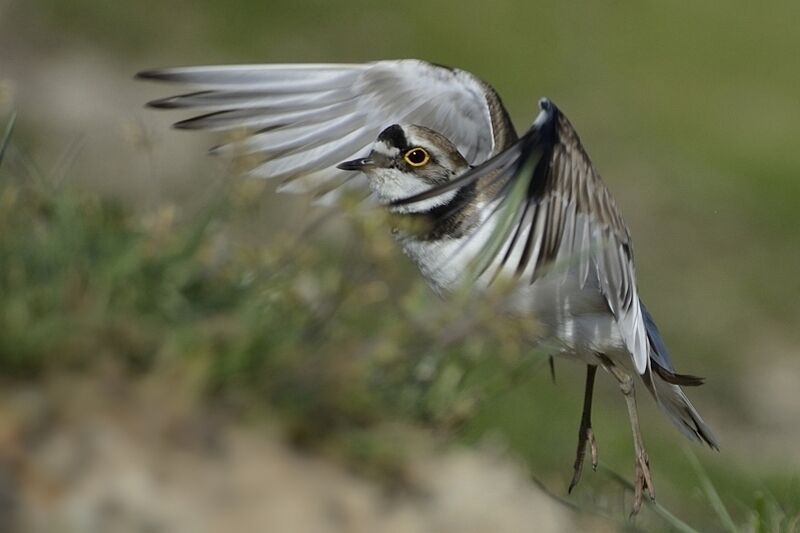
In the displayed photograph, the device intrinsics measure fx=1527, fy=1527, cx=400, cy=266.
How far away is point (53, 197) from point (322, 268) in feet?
2.57

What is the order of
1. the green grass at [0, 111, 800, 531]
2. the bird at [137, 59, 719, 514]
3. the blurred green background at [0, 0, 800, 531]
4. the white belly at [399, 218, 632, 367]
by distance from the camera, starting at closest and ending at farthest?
the green grass at [0, 111, 800, 531]
the blurred green background at [0, 0, 800, 531]
the bird at [137, 59, 719, 514]
the white belly at [399, 218, 632, 367]

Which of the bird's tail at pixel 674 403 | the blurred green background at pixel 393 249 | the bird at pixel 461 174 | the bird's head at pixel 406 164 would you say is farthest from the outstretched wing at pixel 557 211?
the bird's tail at pixel 674 403

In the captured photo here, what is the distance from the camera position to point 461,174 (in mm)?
6191

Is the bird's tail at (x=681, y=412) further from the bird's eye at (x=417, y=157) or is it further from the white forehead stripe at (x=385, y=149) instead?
the white forehead stripe at (x=385, y=149)

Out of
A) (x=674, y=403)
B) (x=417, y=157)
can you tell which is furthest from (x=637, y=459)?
(x=417, y=157)

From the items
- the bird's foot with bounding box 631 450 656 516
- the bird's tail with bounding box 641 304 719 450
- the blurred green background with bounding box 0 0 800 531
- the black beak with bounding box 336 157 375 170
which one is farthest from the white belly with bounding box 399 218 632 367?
the bird's foot with bounding box 631 450 656 516

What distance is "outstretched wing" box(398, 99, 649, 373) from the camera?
5.77 meters

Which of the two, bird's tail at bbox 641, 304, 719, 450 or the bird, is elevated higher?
the bird

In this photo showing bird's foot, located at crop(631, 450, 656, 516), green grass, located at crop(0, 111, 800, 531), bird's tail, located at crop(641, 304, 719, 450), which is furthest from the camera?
bird's tail, located at crop(641, 304, 719, 450)

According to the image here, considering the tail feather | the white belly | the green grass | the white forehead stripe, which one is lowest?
the tail feather

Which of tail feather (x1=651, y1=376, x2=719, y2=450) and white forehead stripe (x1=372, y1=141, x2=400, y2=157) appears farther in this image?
tail feather (x1=651, y1=376, x2=719, y2=450)

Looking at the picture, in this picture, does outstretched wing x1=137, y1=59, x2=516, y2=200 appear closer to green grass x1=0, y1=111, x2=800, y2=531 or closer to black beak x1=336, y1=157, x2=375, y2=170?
black beak x1=336, y1=157, x2=375, y2=170

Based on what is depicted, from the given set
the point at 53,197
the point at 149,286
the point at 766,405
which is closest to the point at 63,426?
the point at 149,286

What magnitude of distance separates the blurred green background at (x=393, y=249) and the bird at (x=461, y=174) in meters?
0.32
